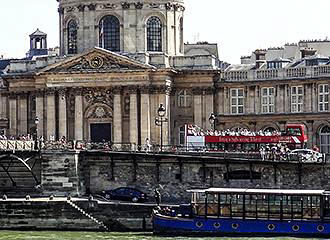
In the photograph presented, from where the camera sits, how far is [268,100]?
9000cm

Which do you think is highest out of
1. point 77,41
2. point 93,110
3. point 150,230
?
point 77,41

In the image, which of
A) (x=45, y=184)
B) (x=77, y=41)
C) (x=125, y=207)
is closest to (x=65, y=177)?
(x=45, y=184)

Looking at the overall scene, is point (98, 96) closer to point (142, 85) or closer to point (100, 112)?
point (100, 112)

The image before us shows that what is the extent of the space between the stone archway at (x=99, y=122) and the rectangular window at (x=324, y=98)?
16310mm

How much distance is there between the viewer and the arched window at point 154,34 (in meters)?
93.2

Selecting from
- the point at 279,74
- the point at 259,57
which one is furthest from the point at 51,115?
the point at 279,74

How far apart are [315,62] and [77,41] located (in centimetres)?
1944

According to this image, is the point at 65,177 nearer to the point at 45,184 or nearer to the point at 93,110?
the point at 45,184

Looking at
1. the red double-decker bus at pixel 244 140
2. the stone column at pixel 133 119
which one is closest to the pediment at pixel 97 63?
the stone column at pixel 133 119

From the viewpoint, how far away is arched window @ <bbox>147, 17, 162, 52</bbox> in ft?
306

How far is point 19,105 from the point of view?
94250mm

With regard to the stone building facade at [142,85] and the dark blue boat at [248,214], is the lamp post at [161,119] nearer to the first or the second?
the stone building facade at [142,85]

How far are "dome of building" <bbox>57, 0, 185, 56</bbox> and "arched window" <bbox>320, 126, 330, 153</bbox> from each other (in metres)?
14.3

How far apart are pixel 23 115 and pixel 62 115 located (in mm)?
5562
